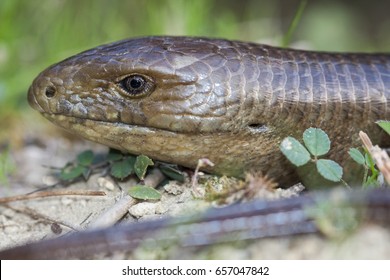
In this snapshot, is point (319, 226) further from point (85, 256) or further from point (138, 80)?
Result: point (138, 80)

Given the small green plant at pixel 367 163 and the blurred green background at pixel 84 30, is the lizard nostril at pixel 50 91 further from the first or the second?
the blurred green background at pixel 84 30

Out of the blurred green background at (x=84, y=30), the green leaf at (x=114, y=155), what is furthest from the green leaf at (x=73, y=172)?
the blurred green background at (x=84, y=30)

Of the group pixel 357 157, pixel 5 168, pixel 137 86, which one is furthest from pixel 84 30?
pixel 357 157

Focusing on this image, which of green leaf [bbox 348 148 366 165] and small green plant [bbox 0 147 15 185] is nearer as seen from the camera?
green leaf [bbox 348 148 366 165]

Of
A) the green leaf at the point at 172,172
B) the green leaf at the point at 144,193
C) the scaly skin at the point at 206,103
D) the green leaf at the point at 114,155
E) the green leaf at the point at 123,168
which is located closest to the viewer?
the green leaf at the point at 144,193

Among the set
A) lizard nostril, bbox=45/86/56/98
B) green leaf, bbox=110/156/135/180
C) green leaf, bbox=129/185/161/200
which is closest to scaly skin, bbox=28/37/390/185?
lizard nostril, bbox=45/86/56/98

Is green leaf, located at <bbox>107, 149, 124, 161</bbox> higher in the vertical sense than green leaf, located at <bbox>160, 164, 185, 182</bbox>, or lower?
higher

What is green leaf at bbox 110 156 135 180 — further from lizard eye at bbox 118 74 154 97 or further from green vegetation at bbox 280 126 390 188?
green vegetation at bbox 280 126 390 188
